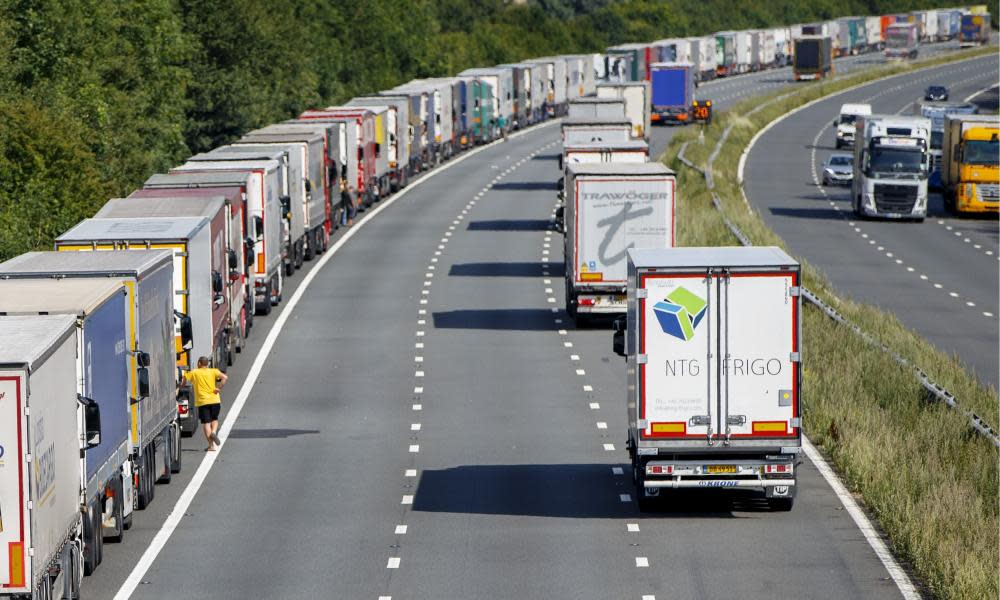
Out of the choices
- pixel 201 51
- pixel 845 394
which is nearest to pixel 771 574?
pixel 845 394

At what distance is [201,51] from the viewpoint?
10412cm

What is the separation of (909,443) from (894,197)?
154ft

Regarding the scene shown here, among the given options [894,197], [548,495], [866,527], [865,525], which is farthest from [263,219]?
[894,197]

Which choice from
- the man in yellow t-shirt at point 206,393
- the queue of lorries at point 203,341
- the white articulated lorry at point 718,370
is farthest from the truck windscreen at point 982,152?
the white articulated lorry at point 718,370

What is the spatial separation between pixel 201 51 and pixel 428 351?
64.8 metres

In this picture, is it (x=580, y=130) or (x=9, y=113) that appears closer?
(x=9, y=113)

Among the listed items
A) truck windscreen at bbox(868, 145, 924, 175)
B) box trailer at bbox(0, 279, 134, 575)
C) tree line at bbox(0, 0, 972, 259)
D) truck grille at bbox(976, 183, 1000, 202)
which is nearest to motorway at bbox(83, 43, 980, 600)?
box trailer at bbox(0, 279, 134, 575)

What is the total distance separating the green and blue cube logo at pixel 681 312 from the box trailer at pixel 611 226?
1899 centimetres

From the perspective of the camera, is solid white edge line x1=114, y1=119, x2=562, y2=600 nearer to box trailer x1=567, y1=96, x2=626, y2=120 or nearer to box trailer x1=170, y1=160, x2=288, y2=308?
box trailer x1=170, y1=160, x2=288, y2=308

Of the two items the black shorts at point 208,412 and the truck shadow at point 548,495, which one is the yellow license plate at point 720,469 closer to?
the truck shadow at point 548,495

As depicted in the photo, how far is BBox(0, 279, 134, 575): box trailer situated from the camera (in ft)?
72.0

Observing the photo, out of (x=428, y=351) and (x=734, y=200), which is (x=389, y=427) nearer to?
(x=428, y=351)

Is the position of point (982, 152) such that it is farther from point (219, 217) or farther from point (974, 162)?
point (219, 217)

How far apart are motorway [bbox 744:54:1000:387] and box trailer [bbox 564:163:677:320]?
24.1 feet
